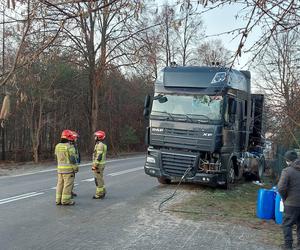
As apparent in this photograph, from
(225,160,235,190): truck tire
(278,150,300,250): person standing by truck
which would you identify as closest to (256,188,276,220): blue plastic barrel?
(278,150,300,250): person standing by truck

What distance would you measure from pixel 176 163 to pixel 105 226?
5035 millimetres

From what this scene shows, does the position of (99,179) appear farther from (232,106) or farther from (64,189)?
(232,106)

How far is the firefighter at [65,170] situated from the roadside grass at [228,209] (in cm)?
246

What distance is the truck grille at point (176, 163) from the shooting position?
41.8 feet

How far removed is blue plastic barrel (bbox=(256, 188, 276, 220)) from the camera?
8869mm

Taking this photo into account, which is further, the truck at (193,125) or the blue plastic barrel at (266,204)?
the truck at (193,125)

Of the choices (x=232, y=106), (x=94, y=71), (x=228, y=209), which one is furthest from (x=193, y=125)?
(x=94, y=71)

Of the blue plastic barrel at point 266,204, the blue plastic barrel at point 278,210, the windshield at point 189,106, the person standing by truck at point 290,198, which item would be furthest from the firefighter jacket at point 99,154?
the person standing by truck at point 290,198

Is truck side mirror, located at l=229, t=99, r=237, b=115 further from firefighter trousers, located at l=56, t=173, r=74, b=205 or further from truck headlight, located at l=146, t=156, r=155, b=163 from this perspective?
firefighter trousers, located at l=56, t=173, r=74, b=205

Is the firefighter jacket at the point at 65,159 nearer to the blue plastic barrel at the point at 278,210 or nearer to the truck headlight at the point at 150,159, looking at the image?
the truck headlight at the point at 150,159

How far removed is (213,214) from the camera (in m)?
9.62

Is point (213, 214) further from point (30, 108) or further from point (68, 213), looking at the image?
point (30, 108)

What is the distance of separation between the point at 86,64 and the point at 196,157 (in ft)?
66.9

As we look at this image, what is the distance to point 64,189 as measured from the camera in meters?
10.3
